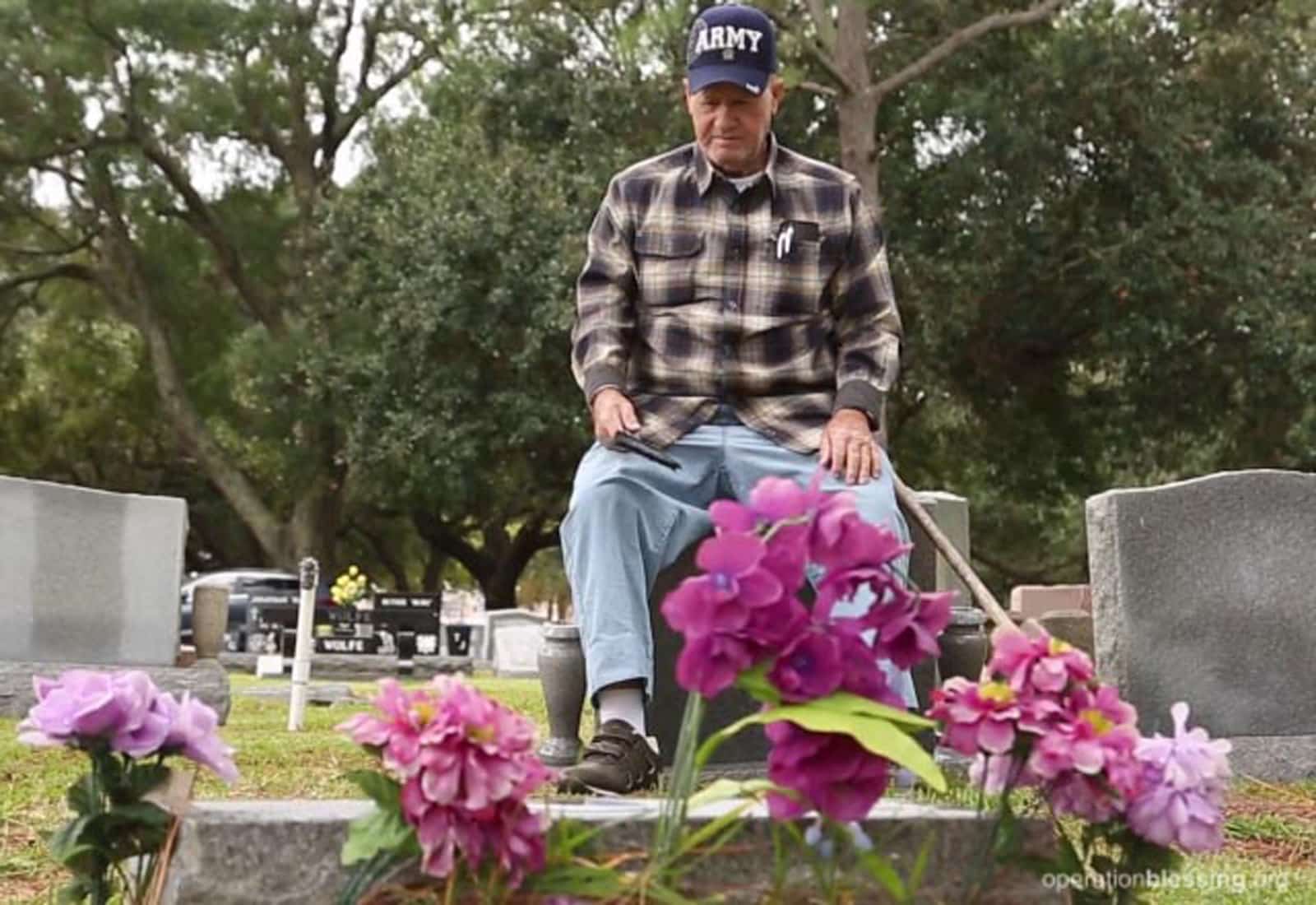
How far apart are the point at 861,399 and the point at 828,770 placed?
2.27m

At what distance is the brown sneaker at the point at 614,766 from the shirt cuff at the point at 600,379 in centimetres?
77

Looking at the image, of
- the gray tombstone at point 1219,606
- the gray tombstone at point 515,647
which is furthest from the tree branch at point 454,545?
the gray tombstone at point 1219,606

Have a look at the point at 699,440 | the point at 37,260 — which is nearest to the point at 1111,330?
the point at 37,260

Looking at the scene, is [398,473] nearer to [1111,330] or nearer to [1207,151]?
[1111,330]

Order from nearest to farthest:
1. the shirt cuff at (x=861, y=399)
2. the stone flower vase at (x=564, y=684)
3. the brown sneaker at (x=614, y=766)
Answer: the brown sneaker at (x=614, y=766) → the shirt cuff at (x=861, y=399) → the stone flower vase at (x=564, y=684)

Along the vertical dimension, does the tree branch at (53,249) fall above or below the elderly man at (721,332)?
above

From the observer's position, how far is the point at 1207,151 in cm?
1941

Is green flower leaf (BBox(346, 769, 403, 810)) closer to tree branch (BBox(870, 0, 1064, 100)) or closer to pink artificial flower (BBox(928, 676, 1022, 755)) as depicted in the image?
pink artificial flower (BBox(928, 676, 1022, 755))

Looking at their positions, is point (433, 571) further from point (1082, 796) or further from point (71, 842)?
point (1082, 796)

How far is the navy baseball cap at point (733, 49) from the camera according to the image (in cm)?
348

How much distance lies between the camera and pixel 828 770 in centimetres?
140

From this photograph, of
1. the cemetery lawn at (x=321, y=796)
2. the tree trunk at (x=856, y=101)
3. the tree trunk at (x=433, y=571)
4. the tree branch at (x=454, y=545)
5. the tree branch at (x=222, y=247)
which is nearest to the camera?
the cemetery lawn at (x=321, y=796)

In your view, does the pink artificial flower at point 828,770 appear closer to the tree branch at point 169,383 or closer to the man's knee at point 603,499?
the man's knee at point 603,499

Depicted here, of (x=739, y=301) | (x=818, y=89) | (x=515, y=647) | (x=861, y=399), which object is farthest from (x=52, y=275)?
(x=861, y=399)
